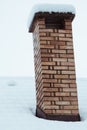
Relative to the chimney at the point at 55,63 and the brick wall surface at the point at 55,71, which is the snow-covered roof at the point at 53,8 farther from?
the brick wall surface at the point at 55,71

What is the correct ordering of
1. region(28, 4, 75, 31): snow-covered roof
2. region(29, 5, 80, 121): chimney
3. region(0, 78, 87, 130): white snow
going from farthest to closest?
region(28, 4, 75, 31): snow-covered roof, region(29, 5, 80, 121): chimney, region(0, 78, 87, 130): white snow

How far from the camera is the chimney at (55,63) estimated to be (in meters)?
5.75

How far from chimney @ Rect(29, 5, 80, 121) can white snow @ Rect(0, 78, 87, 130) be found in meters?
0.25

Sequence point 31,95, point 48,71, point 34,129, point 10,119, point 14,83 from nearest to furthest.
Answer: point 34,129 < point 10,119 < point 48,71 < point 31,95 < point 14,83

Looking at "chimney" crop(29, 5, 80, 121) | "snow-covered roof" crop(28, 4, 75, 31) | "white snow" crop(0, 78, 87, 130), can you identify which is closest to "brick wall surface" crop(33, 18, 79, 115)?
"chimney" crop(29, 5, 80, 121)

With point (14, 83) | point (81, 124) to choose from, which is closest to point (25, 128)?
point (81, 124)

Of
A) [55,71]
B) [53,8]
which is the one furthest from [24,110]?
[53,8]

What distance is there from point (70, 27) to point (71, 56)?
0.49 m

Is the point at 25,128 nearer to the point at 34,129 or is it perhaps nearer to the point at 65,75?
the point at 34,129

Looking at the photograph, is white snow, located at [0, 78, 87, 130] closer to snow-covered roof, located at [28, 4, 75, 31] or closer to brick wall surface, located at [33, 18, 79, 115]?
brick wall surface, located at [33, 18, 79, 115]

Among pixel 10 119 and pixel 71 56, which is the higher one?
pixel 71 56

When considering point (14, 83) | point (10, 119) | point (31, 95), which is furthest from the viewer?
point (14, 83)

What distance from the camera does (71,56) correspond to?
6.05 metres

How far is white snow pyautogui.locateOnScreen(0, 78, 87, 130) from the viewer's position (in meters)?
5.11
